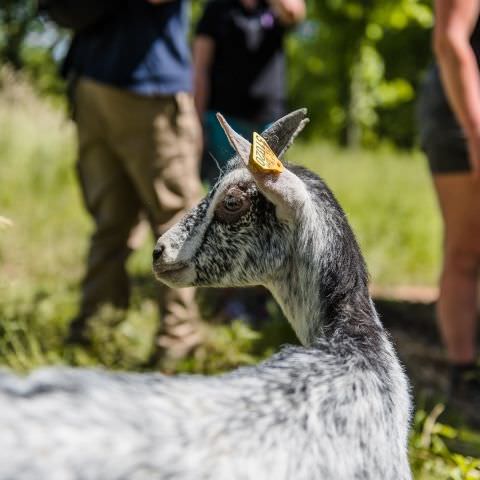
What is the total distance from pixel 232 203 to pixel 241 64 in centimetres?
304

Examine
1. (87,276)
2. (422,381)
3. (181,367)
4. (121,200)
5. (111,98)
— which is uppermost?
(111,98)

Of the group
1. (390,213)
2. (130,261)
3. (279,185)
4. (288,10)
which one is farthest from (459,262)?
(390,213)

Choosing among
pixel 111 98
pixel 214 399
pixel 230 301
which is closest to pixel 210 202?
pixel 214 399

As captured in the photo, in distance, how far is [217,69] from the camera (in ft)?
18.0

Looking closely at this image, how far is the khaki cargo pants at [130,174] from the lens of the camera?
418cm

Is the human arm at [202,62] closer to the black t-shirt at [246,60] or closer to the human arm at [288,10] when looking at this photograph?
the black t-shirt at [246,60]

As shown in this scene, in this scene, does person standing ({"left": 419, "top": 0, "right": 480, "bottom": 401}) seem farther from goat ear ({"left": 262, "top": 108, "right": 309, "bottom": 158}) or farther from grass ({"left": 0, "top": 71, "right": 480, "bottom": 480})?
goat ear ({"left": 262, "top": 108, "right": 309, "bottom": 158})

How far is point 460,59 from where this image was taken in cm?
373

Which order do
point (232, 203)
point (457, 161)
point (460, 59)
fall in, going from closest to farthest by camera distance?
point (232, 203), point (460, 59), point (457, 161)

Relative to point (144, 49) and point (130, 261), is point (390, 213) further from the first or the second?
point (144, 49)

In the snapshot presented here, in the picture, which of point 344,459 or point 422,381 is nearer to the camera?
point 344,459

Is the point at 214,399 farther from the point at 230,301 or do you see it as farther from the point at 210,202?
the point at 230,301

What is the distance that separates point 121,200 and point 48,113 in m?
6.92

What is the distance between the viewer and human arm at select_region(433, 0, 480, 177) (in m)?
3.74
